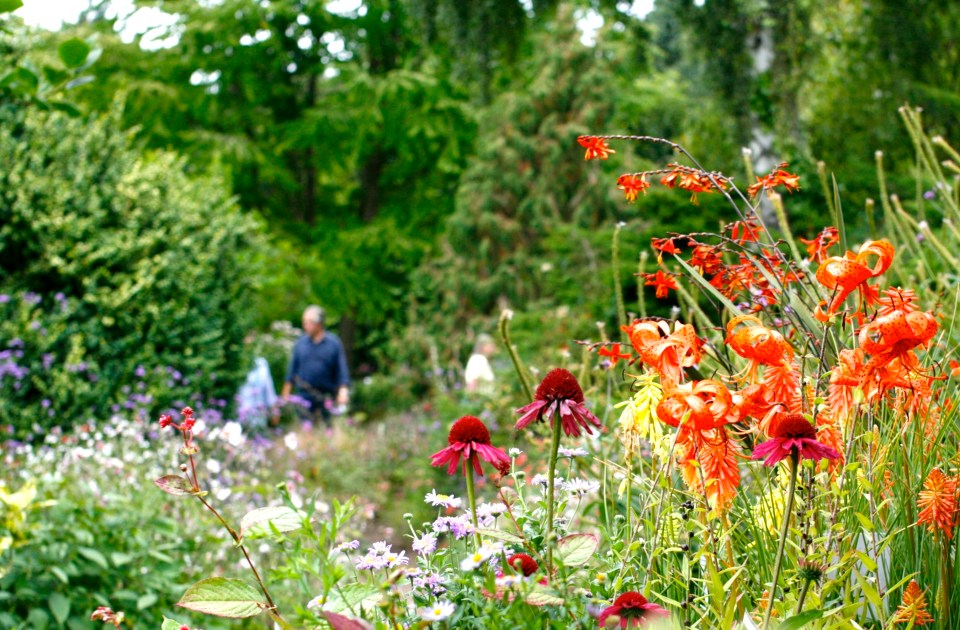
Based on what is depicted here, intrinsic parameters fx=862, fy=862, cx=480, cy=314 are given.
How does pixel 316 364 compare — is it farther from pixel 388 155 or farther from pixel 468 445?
pixel 388 155

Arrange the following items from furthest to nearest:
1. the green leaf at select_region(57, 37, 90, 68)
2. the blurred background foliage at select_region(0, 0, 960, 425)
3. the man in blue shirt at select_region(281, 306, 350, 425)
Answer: the man in blue shirt at select_region(281, 306, 350, 425)
the blurred background foliage at select_region(0, 0, 960, 425)
the green leaf at select_region(57, 37, 90, 68)

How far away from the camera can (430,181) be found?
15.4 metres

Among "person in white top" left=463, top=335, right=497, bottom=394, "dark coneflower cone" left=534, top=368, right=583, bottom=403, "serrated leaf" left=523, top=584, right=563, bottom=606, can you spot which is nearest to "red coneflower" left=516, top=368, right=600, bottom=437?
"dark coneflower cone" left=534, top=368, right=583, bottom=403

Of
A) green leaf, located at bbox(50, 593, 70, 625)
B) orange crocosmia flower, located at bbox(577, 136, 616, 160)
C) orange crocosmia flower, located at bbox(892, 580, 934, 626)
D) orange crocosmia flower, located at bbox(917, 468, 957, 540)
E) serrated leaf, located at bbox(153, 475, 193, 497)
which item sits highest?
orange crocosmia flower, located at bbox(577, 136, 616, 160)

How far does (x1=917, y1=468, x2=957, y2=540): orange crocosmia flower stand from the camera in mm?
1245

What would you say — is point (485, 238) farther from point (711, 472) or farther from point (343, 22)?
point (711, 472)

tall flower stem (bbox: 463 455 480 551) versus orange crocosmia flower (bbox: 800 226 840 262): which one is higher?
orange crocosmia flower (bbox: 800 226 840 262)

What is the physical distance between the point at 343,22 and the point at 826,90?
26.1 feet

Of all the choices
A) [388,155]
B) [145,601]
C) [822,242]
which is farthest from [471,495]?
[388,155]

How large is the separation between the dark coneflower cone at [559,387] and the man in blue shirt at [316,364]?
7.61 m

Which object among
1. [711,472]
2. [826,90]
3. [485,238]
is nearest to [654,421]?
[711,472]

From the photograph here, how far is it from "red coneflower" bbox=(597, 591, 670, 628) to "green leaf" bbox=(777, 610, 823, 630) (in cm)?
14

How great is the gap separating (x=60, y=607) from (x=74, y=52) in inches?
72.2

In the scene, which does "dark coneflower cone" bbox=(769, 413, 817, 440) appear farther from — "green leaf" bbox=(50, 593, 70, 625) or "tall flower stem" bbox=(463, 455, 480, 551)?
"green leaf" bbox=(50, 593, 70, 625)
